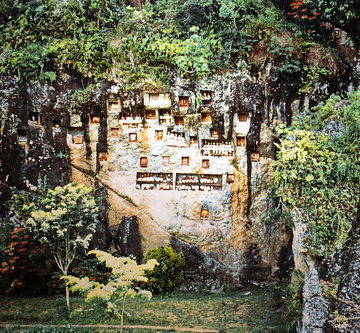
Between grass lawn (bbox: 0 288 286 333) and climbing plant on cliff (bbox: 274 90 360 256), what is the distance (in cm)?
247

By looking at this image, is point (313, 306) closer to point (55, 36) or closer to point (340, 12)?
point (340, 12)

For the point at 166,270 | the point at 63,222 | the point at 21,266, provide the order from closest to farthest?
the point at 63,222 < the point at 21,266 < the point at 166,270

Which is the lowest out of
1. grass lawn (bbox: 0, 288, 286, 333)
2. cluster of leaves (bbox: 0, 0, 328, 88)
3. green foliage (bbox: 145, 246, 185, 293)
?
grass lawn (bbox: 0, 288, 286, 333)

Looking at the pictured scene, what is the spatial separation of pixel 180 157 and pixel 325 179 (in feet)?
18.0

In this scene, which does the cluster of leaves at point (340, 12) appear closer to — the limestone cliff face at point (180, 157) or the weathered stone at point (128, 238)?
the limestone cliff face at point (180, 157)

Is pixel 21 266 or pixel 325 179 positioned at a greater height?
pixel 325 179

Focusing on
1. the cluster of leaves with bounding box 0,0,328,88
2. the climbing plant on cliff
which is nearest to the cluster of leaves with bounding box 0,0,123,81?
the cluster of leaves with bounding box 0,0,328,88

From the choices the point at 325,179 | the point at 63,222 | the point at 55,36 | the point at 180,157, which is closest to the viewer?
the point at 325,179

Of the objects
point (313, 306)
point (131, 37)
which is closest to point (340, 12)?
point (131, 37)

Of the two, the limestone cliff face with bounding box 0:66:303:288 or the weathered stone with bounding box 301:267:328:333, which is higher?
the limestone cliff face with bounding box 0:66:303:288

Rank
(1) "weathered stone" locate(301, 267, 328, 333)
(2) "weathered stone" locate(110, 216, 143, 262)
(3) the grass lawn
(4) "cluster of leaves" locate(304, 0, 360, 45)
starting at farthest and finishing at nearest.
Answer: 1. (2) "weathered stone" locate(110, 216, 143, 262)
2. (4) "cluster of leaves" locate(304, 0, 360, 45)
3. (3) the grass lawn
4. (1) "weathered stone" locate(301, 267, 328, 333)

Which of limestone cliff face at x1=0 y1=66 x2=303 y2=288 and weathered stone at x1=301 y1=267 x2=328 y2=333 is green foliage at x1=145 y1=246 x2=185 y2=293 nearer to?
limestone cliff face at x1=0 y1=66 x2=303 y2=288

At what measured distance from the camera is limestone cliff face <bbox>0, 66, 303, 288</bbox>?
11.5 m

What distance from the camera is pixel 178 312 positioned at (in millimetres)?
9211
